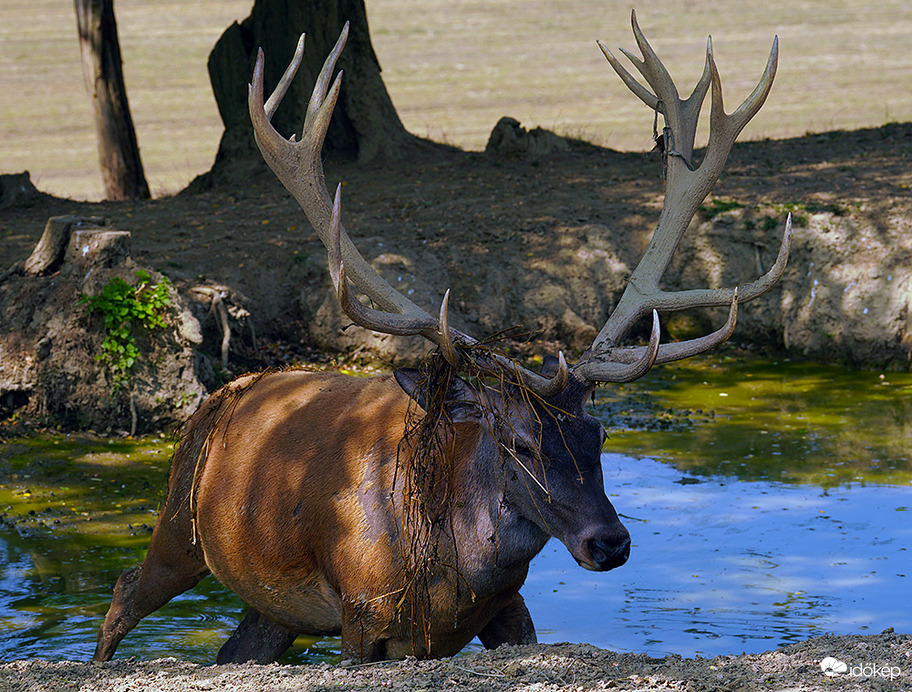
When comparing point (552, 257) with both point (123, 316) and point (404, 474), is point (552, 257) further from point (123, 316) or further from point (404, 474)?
point (404, 474)

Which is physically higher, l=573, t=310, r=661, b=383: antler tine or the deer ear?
l=573, t=310, r=661, b=383: antler tine

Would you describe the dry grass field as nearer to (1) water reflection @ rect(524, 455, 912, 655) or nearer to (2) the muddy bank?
(1) water reflection @ rect(524, 455, 912, 655)

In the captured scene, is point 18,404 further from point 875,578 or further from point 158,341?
point 875,578

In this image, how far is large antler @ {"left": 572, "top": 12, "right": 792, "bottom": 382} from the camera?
509 cm

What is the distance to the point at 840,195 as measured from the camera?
1274 cm

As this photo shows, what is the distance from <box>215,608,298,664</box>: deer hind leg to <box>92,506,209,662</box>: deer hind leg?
0.37 metres

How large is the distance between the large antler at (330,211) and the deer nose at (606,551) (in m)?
0.59

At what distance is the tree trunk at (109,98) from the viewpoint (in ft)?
49.6

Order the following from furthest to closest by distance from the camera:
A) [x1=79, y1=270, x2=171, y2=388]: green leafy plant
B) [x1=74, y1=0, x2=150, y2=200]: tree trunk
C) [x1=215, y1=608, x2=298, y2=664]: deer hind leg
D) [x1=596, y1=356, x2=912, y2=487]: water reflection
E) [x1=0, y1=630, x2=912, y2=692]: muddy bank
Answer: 1. [x1=74, y1=0, x2=150, y2=200]: tree trunk
2. [x1=79, y1=270, x2=171, y2=388]: green leafy plant
3. [x1=596, y1=356, x2=912, y2=487]: water reflection
4. [x1=215, y1=608, x2=298, y2=664]: deer hind leg
5. [x1=0, y1=630, x2=912, y2=692]: muddy bank

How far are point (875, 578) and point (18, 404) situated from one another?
665 cm

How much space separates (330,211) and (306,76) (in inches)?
405

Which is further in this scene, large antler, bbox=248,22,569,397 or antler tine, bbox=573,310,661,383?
large antler, bbox=248,22,569,397

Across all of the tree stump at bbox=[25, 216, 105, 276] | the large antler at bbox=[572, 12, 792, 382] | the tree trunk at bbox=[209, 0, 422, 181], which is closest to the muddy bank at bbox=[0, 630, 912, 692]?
the large antler at bbox=[572, 12, 792, 382]

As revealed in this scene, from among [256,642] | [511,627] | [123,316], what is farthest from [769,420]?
[256,642]
